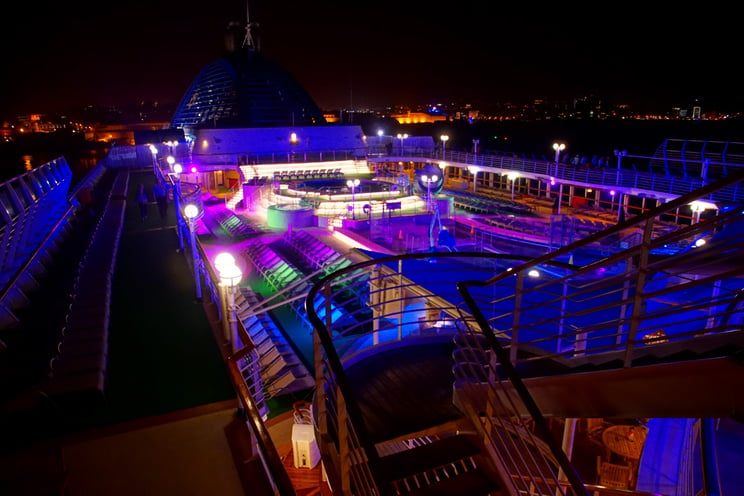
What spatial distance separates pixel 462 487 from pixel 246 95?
1493 inches

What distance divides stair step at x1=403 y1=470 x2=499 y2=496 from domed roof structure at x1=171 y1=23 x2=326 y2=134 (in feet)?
112

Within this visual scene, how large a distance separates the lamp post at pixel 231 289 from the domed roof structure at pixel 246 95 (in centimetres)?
3193

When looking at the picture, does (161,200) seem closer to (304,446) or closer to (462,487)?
(304,446)

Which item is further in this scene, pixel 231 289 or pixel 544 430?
pixel 231 289

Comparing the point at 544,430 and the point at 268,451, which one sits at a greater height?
the point at 544,430

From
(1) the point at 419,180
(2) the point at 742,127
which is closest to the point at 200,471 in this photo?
(1) the point at 419,180

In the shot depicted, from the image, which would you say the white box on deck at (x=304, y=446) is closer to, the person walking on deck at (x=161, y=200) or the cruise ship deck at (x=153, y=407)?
the cruise ship deck at (x=153, y=407)

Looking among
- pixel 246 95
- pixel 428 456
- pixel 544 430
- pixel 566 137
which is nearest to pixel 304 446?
pixel 428 456

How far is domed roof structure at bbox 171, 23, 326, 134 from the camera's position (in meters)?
36.5

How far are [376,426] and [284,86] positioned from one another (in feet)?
128

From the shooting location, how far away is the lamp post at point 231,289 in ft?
14.1

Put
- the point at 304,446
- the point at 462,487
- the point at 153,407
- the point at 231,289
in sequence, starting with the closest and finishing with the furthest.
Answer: the point at 462,487 → the point at 153,407 → the point at 231,289 → the point at 304,446

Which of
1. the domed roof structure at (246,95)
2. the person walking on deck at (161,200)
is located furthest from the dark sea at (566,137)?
the person walking on deck at (161,200)

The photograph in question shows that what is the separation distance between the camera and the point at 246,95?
37219 millimetres
